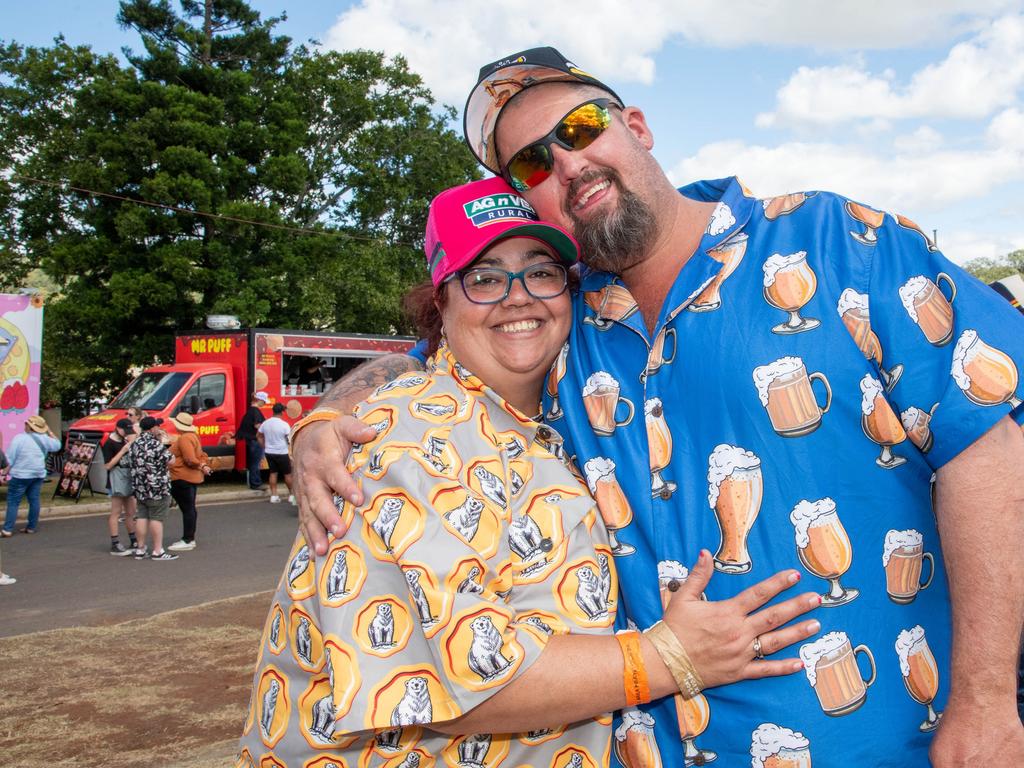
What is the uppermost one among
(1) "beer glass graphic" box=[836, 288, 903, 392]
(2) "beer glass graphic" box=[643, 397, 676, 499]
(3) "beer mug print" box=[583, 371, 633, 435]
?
(1) "beer glass graphic" box=[836, 288, 903, 392]

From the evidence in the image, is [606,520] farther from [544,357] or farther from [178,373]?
[178,373]

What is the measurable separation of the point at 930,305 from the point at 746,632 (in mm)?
794

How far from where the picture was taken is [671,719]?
2.02 meters

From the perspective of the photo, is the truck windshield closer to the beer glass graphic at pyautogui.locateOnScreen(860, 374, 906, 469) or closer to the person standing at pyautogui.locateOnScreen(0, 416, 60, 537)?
the person standing at pyautogui.locateOnScreen(0, 416, 60, 537)

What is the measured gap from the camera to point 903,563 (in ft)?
6.19

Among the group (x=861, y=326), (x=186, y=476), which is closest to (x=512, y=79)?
(x=861, y=326)

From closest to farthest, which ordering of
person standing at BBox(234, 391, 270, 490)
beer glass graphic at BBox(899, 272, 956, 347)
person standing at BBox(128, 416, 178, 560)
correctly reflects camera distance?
beer glass graphic at BBox(899, 272, 956, 347) → person standing at BBox(128, 416, 178, 560) → person standing at BBox(234, 391, 270, 490)

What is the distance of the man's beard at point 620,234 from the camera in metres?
2.27

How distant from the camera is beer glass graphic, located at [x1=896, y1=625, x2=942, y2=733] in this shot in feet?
6.14

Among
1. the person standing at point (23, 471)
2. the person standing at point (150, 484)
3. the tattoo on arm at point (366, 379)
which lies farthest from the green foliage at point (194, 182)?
the tattoo on arm at point (366, 379)

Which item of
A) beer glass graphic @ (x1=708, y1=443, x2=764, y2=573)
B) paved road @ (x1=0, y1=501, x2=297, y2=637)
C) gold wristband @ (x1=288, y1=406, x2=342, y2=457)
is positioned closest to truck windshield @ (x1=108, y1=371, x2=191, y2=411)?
paved road @ (x1=0, y1=501, x2=297, y2=637)

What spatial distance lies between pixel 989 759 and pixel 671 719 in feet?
2.15

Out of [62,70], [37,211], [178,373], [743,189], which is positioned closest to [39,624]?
[743,189]

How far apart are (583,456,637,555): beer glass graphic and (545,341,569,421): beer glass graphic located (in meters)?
0.21
